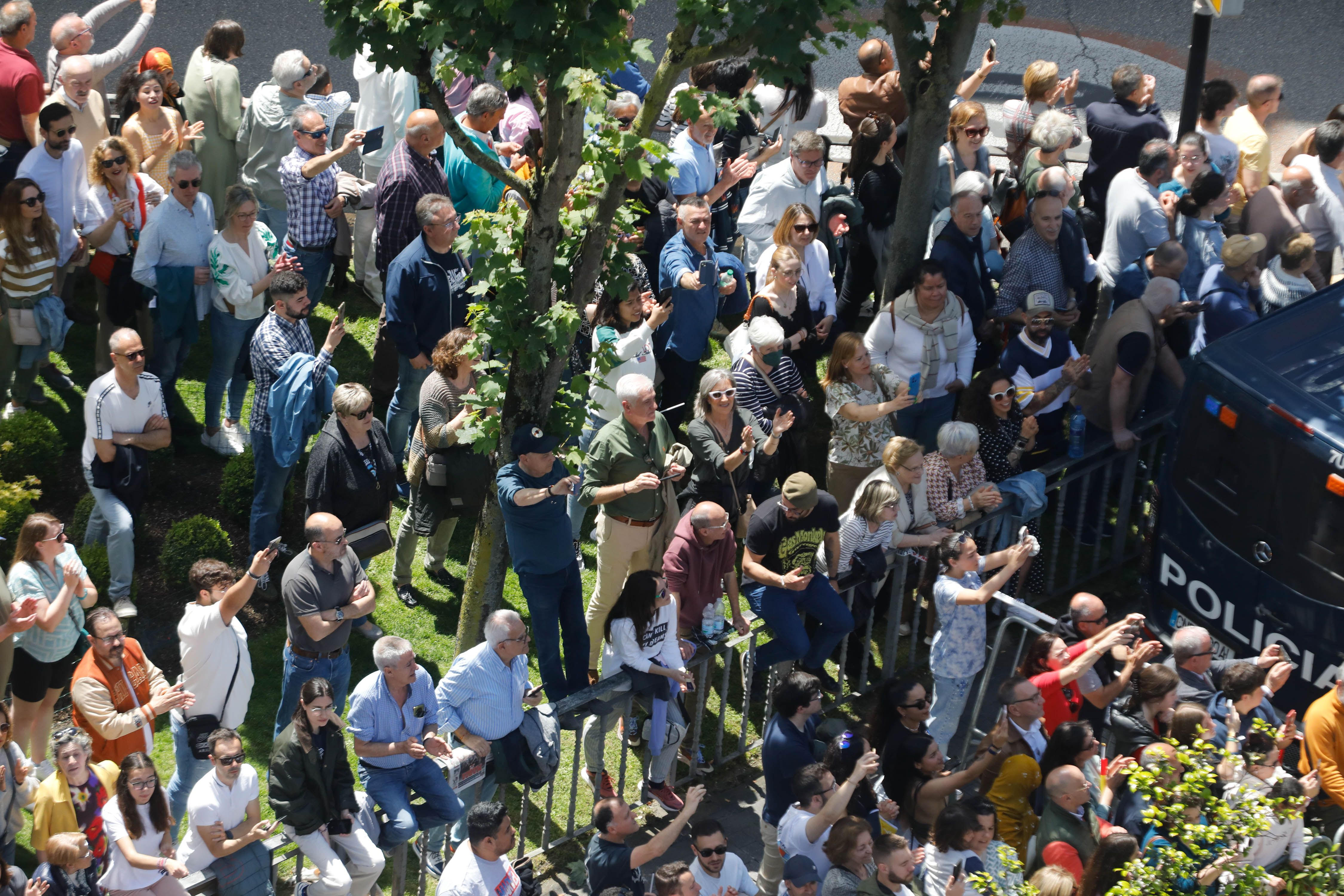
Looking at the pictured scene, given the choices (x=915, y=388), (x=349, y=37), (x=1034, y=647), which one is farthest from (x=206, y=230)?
(x=1034, y=647)

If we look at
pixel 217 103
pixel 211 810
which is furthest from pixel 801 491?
pixel 217 103

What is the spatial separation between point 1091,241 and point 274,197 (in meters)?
6.21

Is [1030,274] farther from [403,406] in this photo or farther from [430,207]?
[403,406]

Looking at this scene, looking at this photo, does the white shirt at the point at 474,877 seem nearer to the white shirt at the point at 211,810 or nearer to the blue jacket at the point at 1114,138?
the white shirt at the point at 211,810

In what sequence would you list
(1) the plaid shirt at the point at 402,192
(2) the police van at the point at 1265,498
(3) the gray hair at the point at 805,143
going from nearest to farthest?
(2) the police van at the point at 1265,498 < (1) the plaid shirt at the point at 402,192 < (3) the gray hair at the point at 805,143

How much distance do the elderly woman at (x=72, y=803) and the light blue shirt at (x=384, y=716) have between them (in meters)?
1.21

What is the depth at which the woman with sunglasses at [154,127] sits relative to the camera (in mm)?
11336

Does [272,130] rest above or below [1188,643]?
above

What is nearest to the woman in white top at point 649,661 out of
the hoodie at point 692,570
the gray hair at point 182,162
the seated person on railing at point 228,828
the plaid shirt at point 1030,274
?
the hoodie at point 692,570

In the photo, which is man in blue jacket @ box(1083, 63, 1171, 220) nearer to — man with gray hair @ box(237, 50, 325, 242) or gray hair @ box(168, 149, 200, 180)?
man with gray hair @ box(237, 50, 325, 242)

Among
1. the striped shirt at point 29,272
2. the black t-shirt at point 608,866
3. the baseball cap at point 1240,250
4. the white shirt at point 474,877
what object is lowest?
the black t-shirt at point 608,866

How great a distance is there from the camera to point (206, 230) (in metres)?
10.7

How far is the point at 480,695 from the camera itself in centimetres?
827

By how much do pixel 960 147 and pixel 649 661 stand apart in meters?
5.24
